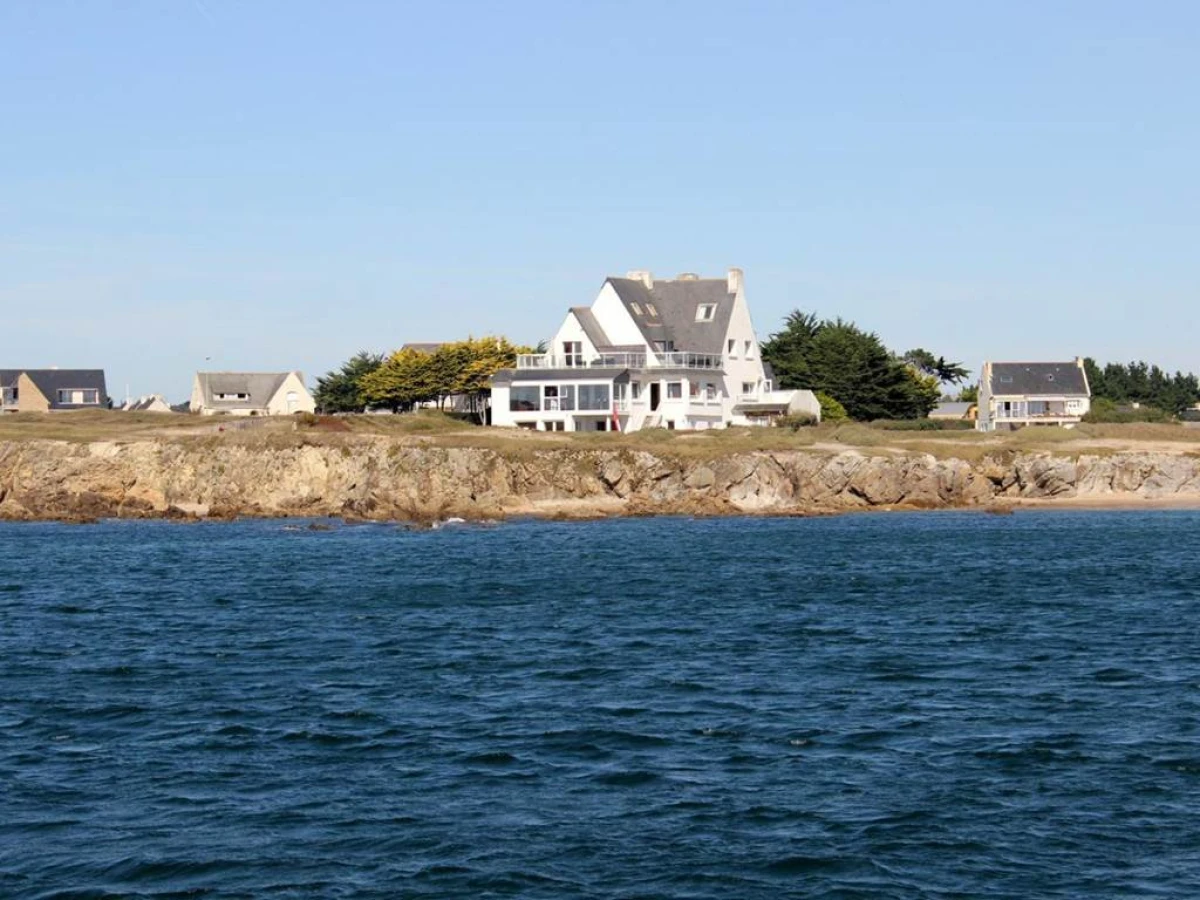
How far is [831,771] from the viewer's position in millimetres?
23938

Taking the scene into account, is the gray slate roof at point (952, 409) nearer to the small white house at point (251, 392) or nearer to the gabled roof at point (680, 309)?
the gabled roof at point (680, 309)

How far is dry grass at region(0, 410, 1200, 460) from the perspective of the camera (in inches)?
3226

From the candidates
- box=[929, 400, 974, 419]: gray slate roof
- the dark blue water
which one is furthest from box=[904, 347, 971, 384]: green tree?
the dark blue water

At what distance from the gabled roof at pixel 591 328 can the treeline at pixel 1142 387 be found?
2398 inches

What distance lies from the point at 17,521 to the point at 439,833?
6730cm

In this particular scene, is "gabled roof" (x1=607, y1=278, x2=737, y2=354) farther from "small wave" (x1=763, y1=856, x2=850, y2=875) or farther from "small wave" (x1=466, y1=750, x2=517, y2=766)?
"small wave" (x1=763, y1=856, x2=850, y2=875)

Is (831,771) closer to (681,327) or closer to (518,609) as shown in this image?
(518,609)

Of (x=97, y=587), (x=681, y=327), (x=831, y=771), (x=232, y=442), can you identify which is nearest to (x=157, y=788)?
(x=831, y=771)

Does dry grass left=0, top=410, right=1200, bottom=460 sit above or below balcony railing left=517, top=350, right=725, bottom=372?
below

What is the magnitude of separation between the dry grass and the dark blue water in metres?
30.0

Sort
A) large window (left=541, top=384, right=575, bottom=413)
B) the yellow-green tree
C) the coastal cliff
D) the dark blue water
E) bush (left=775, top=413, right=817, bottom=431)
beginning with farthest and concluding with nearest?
the yellow-green tree
large window (left=541, top=384, right=575, bottom=413)
bush (left=775, top=413, right=817, bottom=431)
the coastal cliff
the dark blue water

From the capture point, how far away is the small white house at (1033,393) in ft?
433

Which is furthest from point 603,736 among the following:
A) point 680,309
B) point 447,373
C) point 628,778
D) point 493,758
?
point 447,373

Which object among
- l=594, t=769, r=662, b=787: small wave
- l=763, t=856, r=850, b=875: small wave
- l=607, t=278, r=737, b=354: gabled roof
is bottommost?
l=763, t=856, r=850, b=875: small wave
